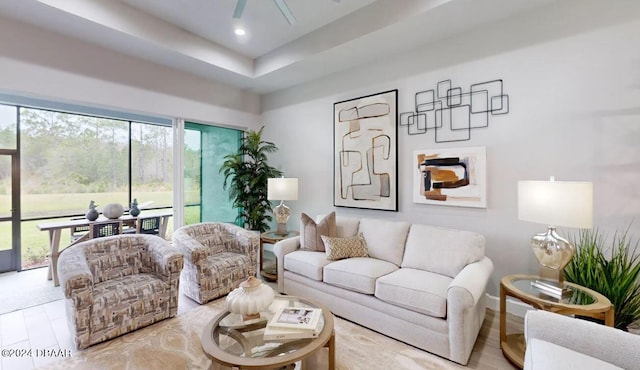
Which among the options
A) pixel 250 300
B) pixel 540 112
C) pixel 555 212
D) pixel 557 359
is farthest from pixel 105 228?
pixel 540 112

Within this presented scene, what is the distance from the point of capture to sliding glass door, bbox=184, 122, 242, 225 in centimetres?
437

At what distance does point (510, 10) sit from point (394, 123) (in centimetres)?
148

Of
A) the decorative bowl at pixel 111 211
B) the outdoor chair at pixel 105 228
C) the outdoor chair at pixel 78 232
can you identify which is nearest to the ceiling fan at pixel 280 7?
the decorative bowl at pixel 111 211

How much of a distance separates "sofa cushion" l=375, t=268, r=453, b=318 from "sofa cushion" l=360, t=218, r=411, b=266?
1.22 feet

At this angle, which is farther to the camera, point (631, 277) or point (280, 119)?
point (280, 119)

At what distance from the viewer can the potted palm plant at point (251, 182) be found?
4.44m

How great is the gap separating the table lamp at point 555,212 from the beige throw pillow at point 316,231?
5.98 ft

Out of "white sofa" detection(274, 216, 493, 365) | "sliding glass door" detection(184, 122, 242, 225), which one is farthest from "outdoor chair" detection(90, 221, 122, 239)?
"white sofa" detection(274, 216, 493, 365)

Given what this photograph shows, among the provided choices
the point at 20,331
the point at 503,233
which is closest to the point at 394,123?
the point at 503,233

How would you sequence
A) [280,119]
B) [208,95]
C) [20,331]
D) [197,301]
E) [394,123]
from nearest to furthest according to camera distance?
[20,331] → [197,301] → [394,123] → [208,95] → [280,119]

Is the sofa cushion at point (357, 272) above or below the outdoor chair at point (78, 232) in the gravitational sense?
below

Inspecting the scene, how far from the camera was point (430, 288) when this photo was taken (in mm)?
2186

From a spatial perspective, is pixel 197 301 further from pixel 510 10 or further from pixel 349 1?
pixel 510 10

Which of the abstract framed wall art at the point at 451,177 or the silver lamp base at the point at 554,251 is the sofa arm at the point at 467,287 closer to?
the silver lamp base at the point at 554,251
